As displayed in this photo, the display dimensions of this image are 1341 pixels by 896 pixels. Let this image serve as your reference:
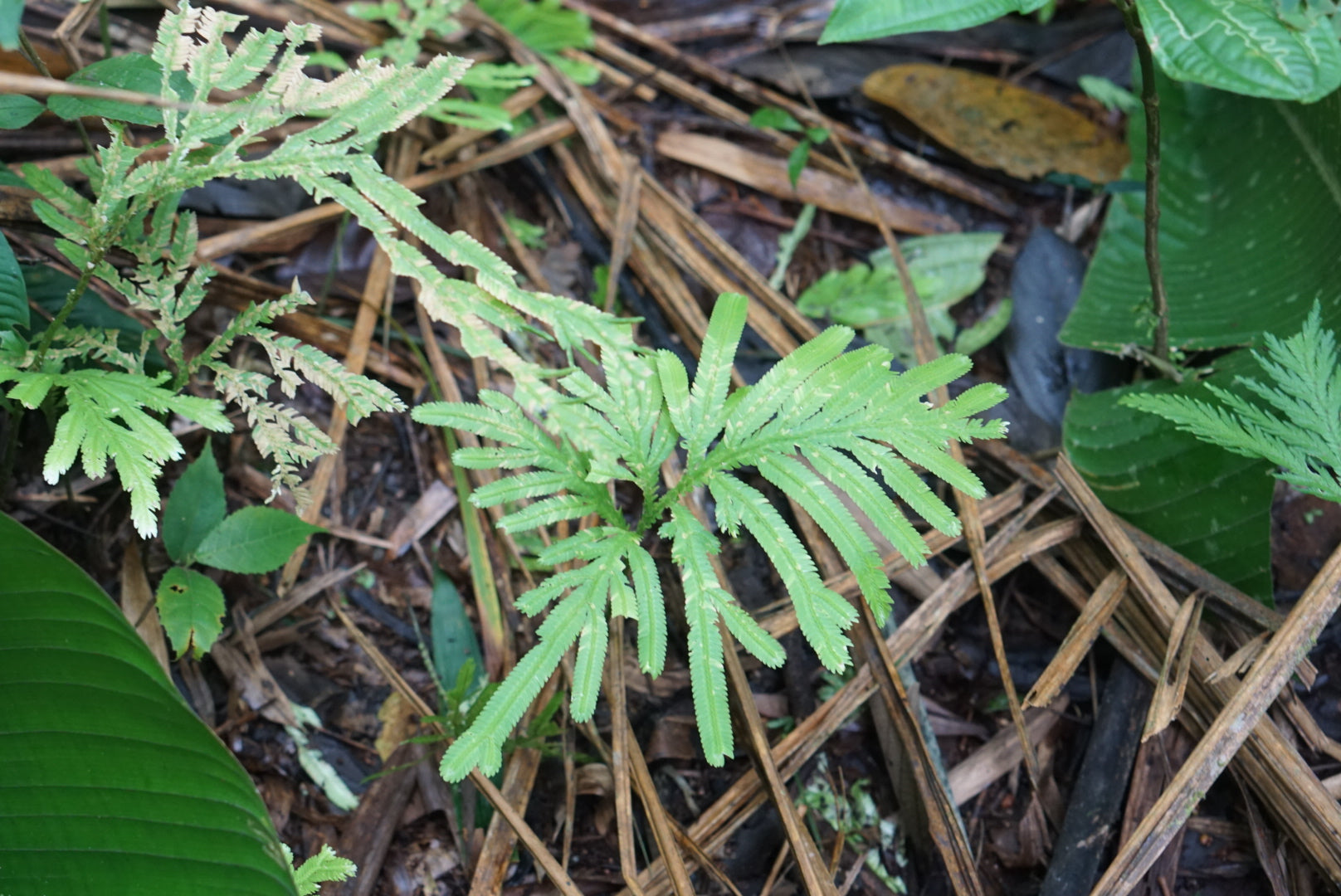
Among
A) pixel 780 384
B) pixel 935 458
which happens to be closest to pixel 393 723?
pixel 780 384

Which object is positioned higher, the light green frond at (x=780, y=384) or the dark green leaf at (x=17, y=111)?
the dark green leaf at (x=17, y=111)

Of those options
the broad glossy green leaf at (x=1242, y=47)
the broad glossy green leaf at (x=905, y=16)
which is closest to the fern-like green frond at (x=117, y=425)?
the broad glossy green leaf at (x=905, y=16)

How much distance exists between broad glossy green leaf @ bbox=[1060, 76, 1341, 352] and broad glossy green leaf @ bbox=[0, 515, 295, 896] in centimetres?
192

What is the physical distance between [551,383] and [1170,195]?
1.66 m

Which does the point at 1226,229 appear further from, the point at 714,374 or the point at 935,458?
the point at 714,374

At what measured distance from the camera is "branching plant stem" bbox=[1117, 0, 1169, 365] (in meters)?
1.49

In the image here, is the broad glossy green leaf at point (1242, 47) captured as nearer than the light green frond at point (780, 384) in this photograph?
Yes

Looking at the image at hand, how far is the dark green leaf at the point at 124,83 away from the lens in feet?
4.25

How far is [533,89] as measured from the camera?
233cm

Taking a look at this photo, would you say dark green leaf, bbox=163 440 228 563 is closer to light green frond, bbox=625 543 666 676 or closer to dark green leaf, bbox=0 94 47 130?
dark green leaf, bbox=0 94 47 130

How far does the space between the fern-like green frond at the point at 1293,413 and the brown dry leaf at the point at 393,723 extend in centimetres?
147

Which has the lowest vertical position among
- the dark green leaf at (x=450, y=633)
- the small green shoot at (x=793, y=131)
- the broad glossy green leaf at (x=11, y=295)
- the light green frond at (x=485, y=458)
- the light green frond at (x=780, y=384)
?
the dark green leaf at (x=450, y=633)

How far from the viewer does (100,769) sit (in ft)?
3.34

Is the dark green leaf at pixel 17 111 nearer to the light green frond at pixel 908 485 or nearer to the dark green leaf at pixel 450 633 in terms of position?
the dark green leaf at pixel 450 633
